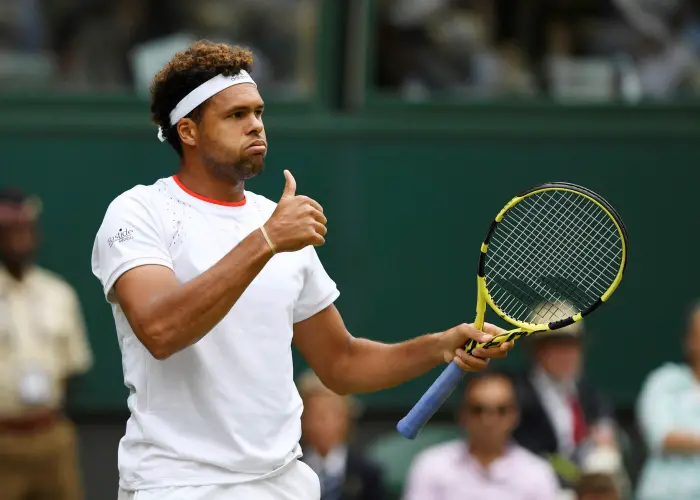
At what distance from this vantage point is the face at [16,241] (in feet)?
22.3

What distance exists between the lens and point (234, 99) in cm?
364

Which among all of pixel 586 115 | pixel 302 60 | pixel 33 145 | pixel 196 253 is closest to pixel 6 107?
pixel 33 145

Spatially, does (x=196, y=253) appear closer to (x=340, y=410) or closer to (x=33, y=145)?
(x=340, y=410)

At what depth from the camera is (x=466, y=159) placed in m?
7.56

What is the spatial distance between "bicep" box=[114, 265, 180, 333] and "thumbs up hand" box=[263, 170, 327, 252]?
0.84ft

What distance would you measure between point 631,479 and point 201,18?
9.92ft

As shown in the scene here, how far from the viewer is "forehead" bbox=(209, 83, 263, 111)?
3.64 meters

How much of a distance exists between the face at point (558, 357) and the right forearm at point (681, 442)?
0.51 m

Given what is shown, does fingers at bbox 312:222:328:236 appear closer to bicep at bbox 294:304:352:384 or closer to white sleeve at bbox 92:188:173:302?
white sleeve at bbox 92:188:173:302

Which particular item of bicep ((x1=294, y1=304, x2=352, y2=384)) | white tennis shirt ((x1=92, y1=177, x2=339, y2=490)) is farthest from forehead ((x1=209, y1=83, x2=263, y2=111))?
bicep ((x1=294, y1=304, x2=352, y2=384))

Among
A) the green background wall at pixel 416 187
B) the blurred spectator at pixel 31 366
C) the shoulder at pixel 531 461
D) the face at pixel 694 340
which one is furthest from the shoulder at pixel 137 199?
the green background wall at pixel 416 187

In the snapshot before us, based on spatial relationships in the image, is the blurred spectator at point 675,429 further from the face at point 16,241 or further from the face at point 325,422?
the face at point 16,241

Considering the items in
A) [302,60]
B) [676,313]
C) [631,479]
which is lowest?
[631,479]

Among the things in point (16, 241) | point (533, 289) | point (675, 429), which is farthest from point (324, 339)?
point (16, 241)
